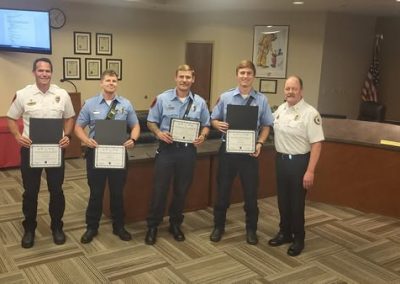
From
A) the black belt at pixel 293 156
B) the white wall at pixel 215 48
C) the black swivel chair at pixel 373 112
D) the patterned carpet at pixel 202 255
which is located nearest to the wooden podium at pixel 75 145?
the white wall at pixel 215 48

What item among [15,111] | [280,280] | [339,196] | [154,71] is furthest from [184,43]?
[280,280]

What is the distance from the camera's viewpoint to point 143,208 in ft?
13.0

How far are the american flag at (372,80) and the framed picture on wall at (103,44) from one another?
184 inches

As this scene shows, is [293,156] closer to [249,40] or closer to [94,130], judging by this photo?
→ [94,130]

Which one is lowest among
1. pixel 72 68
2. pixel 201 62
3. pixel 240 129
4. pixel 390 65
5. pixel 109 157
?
pixel 109 157

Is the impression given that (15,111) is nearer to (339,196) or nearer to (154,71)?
(339,196)

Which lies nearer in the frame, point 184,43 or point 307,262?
point 307,262

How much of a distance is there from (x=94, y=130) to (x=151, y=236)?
3.21 feet

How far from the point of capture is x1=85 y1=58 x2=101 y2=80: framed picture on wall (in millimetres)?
7091

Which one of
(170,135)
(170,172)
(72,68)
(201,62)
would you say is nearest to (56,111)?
(170,135)

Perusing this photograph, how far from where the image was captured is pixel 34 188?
10.4 feet

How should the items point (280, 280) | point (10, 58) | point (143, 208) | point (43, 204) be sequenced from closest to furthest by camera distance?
point (280, 280) → point (143, 208) → point (43, 204) → point (10, 58)

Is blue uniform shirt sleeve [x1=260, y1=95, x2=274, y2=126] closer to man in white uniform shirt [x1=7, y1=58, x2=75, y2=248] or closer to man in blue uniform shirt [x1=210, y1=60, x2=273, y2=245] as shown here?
man in blue uniform shirt [x1=210, y1=60, x2=273, y2=245]

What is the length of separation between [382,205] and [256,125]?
1906 millimetres
